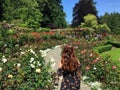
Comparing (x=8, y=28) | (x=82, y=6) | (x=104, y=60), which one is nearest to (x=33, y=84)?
(x=104, y=60)

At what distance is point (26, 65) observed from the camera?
32.3 ft

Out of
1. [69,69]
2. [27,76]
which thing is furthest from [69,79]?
[27,76]

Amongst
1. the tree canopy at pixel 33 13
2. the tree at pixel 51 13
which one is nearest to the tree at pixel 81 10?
the tree canopy at pixel 33 13

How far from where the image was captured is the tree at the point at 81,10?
74312mm

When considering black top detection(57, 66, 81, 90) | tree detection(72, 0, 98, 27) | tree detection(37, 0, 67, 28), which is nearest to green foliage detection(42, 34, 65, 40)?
black top detection(57, 66, 81, 90)

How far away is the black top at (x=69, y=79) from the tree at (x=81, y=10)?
2647 inches

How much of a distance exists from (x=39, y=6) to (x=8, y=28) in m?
39.2

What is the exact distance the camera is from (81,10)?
7456 centimetres

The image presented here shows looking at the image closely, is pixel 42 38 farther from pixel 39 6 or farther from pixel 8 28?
pixel 39 6

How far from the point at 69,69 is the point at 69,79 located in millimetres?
256

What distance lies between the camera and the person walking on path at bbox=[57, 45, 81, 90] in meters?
7.02

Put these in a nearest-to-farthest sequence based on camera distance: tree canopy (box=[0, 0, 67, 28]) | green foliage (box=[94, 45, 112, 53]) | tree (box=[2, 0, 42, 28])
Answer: green foliage (box=[94, 45, 112, 53]) → tree (box=[2, 0, 42, 28]) → tree canopy (box=[0, 0, 67, 28])

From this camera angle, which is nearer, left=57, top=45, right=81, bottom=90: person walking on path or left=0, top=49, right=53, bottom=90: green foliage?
left=57, top=45, right=81, bottom=90: person walking on path

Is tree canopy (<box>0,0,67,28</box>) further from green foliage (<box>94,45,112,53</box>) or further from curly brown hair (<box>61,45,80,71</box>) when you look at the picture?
curly brown hair (<box>61,45,80,71</box>)
